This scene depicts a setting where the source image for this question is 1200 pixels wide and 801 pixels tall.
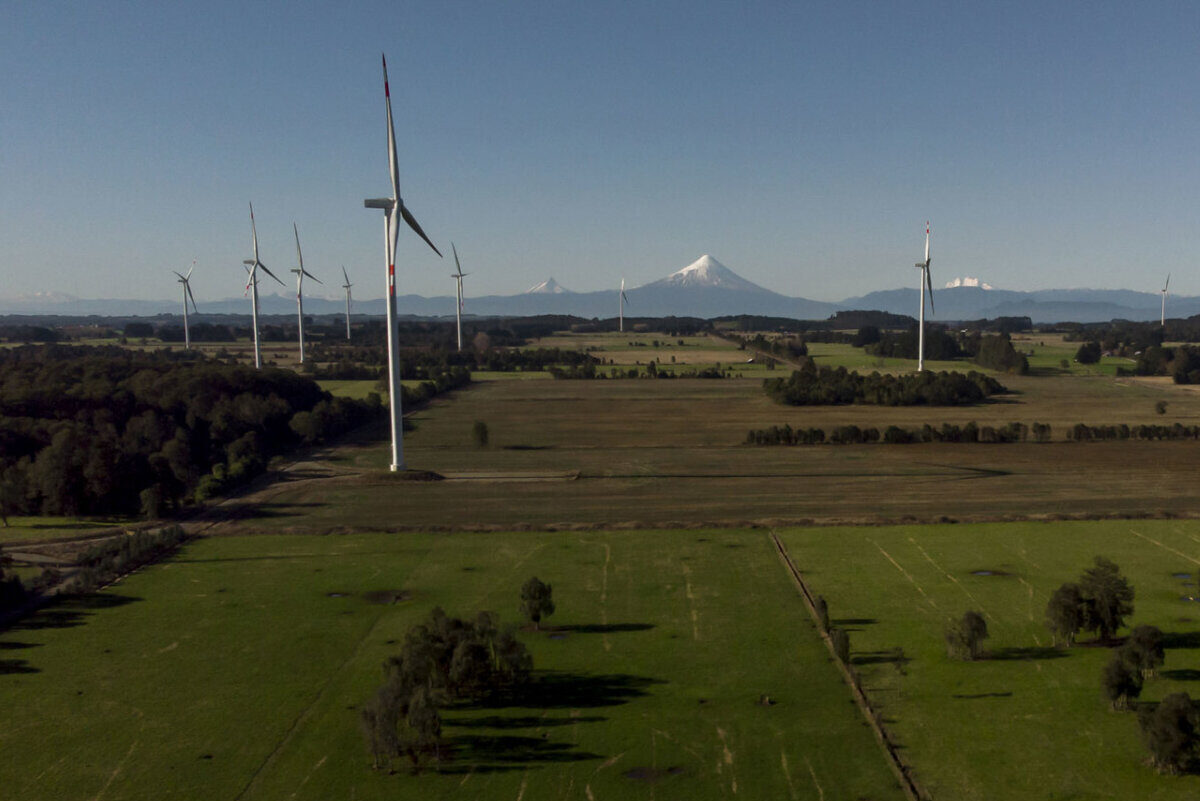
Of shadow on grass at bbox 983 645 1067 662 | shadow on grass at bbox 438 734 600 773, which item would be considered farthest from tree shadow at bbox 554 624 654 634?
shadow on grass at bbox 983 645 1067 662

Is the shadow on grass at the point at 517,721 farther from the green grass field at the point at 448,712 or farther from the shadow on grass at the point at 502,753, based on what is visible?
the shadow on grass at the point at 502,753

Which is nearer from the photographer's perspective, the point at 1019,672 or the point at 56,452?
the point at 1019,672

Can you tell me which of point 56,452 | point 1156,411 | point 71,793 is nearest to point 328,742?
point 71,793

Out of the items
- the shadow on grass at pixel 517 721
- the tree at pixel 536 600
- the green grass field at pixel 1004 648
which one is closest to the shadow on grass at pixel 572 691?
the shadow on grass at pixel 517 721

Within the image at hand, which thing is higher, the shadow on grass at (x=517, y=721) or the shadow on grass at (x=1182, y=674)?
the shadow on grass at (x=1182, y=674)

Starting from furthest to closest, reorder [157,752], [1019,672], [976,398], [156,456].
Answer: [976,398] → [156,456] → [1019,672] → [157,752]

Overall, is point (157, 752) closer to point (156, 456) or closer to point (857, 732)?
point (857, 732)

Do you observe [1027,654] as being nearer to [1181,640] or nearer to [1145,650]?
[1145,650]
